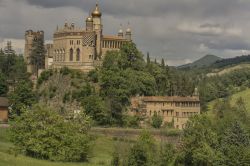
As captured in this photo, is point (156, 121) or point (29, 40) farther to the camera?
point (29, 40)

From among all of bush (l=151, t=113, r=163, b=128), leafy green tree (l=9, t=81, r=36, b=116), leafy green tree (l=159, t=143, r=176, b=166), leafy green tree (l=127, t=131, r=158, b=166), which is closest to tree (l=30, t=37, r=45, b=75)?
leafy green tree (l=9, t=81, r=36, b=116)

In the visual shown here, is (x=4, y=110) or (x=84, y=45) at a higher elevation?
(x=84, y=45)

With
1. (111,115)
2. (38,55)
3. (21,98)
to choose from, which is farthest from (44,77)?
(111,115)

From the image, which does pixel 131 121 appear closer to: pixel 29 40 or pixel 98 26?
pixel 98 26

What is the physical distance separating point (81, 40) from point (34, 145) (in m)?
48.6

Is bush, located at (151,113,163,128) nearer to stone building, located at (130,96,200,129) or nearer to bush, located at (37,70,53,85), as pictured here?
stone building, located at (130,96,200,129)

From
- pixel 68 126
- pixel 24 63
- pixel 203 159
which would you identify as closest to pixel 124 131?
pixel 68 126

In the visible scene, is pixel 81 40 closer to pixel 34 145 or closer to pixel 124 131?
pixel 124 131

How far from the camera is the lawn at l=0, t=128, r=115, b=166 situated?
54.9 meters

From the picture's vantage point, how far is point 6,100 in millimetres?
100062

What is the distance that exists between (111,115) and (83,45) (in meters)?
A: 20.4

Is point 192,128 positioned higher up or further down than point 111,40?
further down

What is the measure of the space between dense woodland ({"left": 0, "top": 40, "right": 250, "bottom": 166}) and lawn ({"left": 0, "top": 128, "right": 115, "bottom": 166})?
209 cm

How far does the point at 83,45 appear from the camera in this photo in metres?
110
